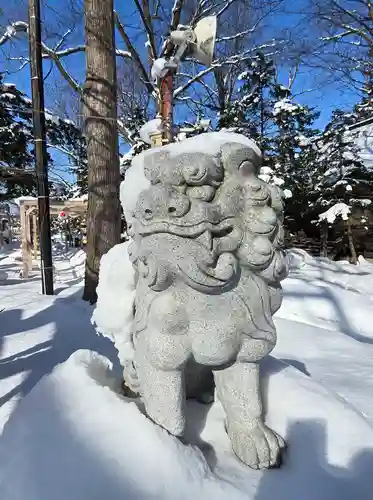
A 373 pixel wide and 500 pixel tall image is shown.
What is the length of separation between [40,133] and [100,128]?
144 cm

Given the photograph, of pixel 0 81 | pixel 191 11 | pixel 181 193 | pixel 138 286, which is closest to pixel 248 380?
pixel 138 286

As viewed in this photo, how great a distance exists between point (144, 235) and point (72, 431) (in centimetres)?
61

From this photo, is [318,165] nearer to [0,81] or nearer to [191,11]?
[191,11]

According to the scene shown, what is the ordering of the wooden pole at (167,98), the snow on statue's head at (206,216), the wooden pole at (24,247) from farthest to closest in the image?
the wooden pole at (24,247), the wooden pole at (167,98), the snow on statue's head at (206,216)

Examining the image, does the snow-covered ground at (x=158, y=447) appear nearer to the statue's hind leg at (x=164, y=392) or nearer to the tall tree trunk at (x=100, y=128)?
the statue's hind leg at (x=164, y=392)

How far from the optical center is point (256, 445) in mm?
1226

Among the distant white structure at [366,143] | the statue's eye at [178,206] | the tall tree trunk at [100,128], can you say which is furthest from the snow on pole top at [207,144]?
the distant white structure at [366,143]

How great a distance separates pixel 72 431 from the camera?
112cm

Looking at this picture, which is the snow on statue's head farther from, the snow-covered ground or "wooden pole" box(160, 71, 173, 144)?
"wooden pole" box(160, 71, 173, 144)

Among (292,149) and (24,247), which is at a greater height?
(292,149)

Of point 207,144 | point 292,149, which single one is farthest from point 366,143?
point 207,144

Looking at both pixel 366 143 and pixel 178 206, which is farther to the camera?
pixel 366 143

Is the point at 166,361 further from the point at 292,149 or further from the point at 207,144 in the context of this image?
the point at 292,149

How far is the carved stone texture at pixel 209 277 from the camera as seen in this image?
46.3 inches
